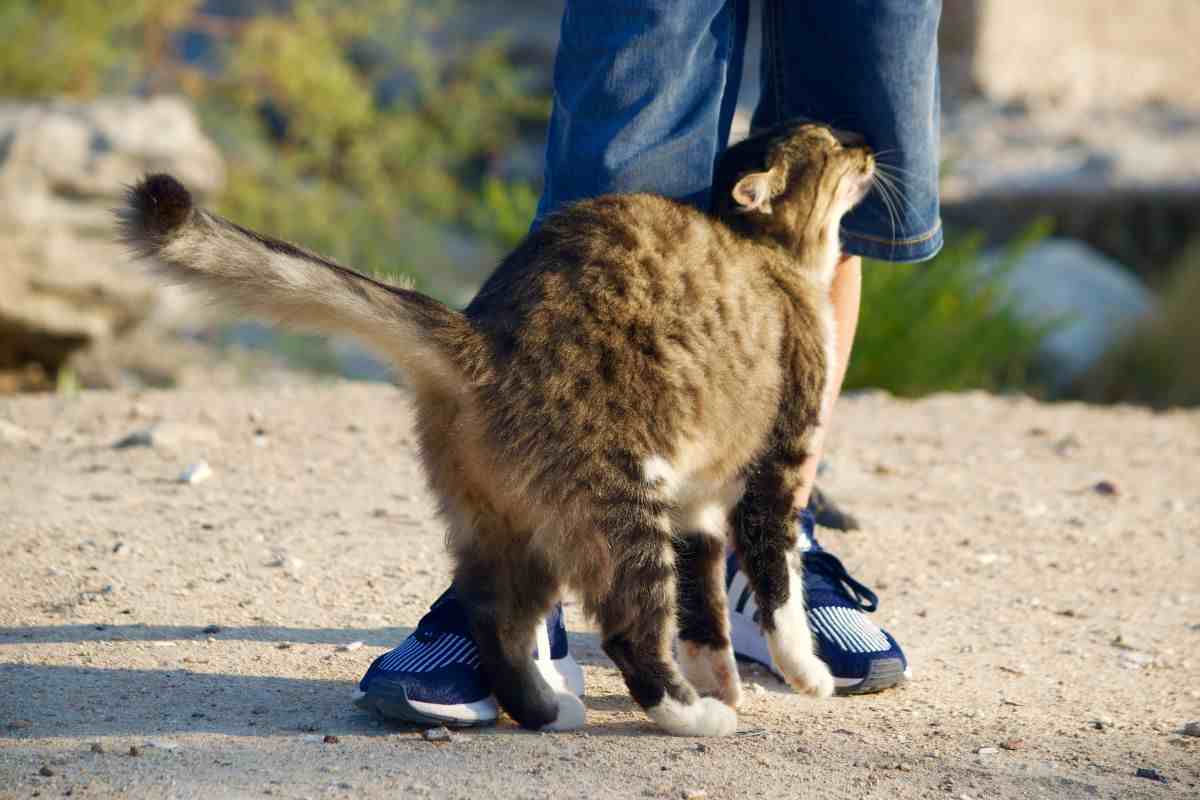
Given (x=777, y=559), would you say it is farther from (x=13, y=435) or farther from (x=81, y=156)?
(x=81, y=156)

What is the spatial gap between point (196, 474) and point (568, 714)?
6.53 ft

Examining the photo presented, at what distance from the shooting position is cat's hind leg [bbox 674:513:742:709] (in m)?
2.99

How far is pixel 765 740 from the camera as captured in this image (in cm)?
279

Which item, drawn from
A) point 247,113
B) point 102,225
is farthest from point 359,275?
point 247,113

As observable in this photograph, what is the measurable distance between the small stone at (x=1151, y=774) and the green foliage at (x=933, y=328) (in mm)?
4117

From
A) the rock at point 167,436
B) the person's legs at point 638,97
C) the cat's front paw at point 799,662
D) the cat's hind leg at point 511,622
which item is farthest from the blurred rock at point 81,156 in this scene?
the cat's front paw at point 799,662

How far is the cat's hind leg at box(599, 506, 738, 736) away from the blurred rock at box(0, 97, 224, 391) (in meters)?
4.68

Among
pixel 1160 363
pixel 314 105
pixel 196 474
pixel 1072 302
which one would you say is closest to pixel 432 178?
pixel 314 105

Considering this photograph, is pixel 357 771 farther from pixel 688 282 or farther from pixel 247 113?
pixel 247 113

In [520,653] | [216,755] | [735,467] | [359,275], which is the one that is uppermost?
[359,275]

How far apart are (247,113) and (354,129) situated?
2.12ft

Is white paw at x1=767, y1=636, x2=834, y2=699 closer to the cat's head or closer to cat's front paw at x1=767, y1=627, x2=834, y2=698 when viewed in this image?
cat's front paw at x1=767, y1=627, x2=834, y2=698

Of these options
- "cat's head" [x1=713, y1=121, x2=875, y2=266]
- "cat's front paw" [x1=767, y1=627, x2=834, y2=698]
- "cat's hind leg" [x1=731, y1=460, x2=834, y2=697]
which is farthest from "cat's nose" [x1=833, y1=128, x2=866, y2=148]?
"cat's front paw" [x1=767, y1=627, x2=834, y2=698]

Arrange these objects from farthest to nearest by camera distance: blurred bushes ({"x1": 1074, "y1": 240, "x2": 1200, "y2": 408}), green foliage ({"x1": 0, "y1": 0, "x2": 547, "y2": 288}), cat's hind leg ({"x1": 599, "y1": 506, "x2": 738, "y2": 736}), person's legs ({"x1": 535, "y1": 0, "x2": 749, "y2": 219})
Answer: blurred bushes ({"x1": 1074, "y1": 240, "x2": 1200, "y2": 408})
green foliage ({"x1": 0, "y1": 0, "x2": 547, "y2": 288})
person's legs ({"x1": 535, "y1": 0, "x2": 749, "y2": 219})
cat's hind leg ({"x1": 599, "y1": 506, "x2": 738, "y2": 736})
